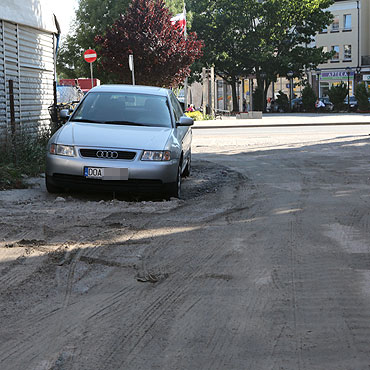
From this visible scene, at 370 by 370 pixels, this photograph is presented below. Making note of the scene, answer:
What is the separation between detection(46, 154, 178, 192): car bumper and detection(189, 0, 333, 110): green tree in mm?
53869

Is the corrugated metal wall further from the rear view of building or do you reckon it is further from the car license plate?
the car license plate

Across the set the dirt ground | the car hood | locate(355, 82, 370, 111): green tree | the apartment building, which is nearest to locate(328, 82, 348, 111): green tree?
locate(355, 82, 370, 111): green tree

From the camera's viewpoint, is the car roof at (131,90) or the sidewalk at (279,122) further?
the sidewalk at (279,122)

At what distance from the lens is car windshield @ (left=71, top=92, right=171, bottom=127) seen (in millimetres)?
9547

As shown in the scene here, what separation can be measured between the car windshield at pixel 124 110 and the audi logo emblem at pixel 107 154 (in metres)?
→ 1.08

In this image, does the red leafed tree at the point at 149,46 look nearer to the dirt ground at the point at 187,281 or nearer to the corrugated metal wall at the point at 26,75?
the corrugated metal wall at the point at 26,75

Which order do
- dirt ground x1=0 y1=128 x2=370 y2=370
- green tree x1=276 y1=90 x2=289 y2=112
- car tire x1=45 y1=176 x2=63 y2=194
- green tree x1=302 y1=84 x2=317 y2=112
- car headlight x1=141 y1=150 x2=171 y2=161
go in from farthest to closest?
green tree x1=276 y1=90 x2=289 y2=112 < green tree x1=302 y1=84 x2=317 y2=112 < car tire x1=45 y1=176 x2=63 y2=194 < car headlight x1=141 y1=150 x2=171 y2=161 < dirt ground x1=0 y1=128 x2=370 y2=370

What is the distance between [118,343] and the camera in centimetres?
362

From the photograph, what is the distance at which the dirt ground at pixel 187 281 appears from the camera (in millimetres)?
3502

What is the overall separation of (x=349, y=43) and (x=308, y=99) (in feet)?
50.8

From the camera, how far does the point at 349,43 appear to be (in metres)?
71.4

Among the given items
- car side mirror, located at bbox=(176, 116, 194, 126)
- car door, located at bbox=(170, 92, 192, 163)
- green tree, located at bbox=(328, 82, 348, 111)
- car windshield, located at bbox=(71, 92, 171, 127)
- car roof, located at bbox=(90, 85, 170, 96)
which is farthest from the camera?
green tree, located at bbox=(328, 82, 348, 111)

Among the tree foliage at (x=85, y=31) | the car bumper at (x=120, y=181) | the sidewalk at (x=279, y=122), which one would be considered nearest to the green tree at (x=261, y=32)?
the tree foliage at (x=85, y=31)

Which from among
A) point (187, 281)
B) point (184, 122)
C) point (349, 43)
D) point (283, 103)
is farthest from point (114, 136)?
point (349, 43)
